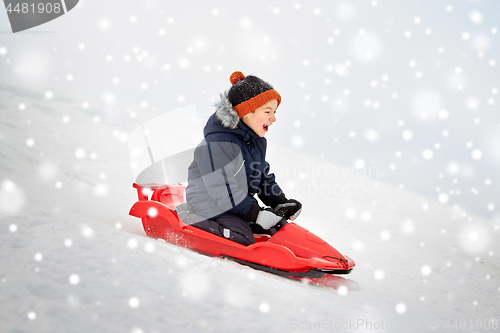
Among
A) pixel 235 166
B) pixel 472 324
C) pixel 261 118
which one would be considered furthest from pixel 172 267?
pixel 472 324

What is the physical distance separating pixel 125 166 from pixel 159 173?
81.3 inches

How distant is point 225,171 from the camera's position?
7.67 ft

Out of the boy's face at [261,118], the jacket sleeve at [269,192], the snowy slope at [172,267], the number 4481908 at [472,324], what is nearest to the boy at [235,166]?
the boy's face at [261,118]

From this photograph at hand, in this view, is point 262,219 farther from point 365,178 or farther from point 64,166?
point 365,178

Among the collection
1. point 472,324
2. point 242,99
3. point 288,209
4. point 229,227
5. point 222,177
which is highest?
point 242,99

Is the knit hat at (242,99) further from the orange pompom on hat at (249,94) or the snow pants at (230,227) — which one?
the snow pants at (230,227)

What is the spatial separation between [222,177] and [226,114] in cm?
49

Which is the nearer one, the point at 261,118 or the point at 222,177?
the point at 222,177

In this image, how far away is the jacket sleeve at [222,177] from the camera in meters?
2.29

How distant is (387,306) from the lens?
1982 mm

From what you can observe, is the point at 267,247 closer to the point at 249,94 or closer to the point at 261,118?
the point at 261,118

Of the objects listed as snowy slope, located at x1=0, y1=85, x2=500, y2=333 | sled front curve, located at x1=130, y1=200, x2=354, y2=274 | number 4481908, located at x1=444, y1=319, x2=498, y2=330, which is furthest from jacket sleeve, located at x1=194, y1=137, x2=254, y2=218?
number 4481908, located at x1=444, y1=319, x2=498, y2=330

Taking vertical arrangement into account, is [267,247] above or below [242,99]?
below

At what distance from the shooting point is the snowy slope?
4.02 ft
